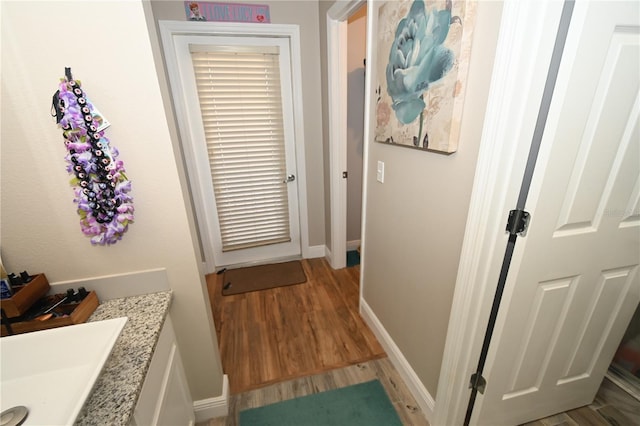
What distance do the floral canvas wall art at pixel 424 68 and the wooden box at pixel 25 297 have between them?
1.54 m

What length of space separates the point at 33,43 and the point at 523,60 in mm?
1419

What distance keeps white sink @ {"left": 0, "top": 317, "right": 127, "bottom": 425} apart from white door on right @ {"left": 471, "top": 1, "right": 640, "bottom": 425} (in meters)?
1.37

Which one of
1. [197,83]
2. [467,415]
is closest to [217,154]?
[197,83]

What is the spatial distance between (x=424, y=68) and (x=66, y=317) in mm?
1560

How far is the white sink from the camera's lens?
2.18 ft

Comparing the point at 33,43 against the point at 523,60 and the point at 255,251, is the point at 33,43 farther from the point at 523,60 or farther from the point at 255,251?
the point at 255,251

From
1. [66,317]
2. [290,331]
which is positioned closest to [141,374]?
[66,317]

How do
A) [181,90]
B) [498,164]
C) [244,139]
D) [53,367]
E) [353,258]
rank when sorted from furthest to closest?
[353,258], [244,139], [181,90], [498,164], [53,367]

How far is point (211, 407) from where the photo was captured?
141 centimetres

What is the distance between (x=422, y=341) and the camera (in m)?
1.41

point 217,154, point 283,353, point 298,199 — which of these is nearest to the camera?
point 283,353

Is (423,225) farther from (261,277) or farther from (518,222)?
(261,277)

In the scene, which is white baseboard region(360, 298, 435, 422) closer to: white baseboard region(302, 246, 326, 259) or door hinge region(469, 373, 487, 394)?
door hinge region(469, 373, 487, 394)

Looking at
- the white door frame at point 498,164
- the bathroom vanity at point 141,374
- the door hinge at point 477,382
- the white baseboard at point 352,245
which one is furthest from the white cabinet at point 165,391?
the white baseboard at point 352,245
